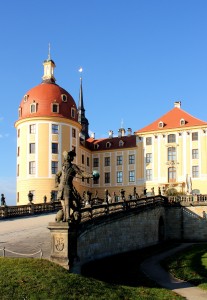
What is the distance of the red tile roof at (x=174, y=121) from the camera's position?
61.0 m

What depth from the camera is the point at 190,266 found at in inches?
926

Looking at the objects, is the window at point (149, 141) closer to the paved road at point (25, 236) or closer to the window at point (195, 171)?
the window at point (195, 171)

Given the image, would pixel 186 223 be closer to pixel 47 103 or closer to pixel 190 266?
pixel 190 266

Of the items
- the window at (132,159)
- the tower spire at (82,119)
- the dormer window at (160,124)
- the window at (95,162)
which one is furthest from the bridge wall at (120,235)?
the tower spire at (82,119)

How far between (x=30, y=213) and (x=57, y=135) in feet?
77.0

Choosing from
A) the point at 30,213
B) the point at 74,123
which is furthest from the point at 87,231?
→ the point at 74,123

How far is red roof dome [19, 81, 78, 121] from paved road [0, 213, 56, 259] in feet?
91.9

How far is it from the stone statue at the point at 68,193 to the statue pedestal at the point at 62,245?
422 mm

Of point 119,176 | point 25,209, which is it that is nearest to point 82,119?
point 119,176

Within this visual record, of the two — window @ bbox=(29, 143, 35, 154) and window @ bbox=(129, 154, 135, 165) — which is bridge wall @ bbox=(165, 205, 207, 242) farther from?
window @ bbox=(129, 154, 135, 165)

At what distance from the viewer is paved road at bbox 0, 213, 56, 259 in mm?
18873

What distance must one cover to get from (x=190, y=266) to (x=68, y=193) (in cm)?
995

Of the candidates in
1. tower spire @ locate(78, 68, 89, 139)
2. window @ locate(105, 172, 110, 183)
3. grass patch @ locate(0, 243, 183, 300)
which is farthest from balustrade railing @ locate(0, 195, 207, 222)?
tower spire @ locate(78, 68, 89, 139)

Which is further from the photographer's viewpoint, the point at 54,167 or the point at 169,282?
the point at 54,167
